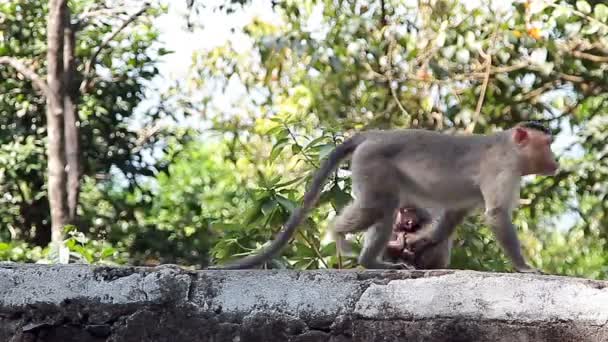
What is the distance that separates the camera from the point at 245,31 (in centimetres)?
857

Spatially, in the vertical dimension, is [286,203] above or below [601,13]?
below

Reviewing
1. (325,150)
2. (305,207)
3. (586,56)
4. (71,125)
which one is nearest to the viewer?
(305,207)

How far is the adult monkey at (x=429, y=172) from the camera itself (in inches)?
155

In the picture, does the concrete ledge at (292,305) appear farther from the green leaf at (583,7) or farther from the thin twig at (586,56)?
the thin twig at (586,56)

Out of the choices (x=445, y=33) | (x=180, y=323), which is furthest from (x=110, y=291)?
(x=445, y=33)

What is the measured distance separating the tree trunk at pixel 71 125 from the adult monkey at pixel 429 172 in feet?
12.3

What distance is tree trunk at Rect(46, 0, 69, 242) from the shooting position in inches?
285

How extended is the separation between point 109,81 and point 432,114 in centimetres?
262

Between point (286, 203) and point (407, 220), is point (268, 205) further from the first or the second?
point (407, 220)

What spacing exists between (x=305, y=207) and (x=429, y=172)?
1.71 feet

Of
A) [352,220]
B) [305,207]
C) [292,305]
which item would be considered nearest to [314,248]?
[352,220]

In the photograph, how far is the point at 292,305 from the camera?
110 inches

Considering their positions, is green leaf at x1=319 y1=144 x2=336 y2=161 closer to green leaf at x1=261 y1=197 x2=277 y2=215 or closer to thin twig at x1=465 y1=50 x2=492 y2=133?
green leaf at x1=261 y1=197 x2=277 y2=215

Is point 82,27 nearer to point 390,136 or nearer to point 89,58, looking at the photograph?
point 89,58
